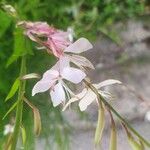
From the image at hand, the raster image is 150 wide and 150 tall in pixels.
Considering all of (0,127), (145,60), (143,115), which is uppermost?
(0,127)

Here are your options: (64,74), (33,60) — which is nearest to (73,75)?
(64,74)

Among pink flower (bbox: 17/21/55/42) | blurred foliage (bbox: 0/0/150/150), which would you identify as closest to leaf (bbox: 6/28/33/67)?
pink flower (bbox: 17/21/55/42)

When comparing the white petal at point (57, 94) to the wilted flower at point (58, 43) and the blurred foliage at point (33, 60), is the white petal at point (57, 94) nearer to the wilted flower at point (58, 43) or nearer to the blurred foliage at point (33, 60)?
the wilted flower at point (58, 43)

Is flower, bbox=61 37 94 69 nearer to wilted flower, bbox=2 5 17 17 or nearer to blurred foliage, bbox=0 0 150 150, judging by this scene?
wilted flower, bbox=2 5 17 17

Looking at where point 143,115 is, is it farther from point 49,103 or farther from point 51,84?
point 51,84

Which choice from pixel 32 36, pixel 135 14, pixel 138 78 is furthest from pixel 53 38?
pixel 135 14

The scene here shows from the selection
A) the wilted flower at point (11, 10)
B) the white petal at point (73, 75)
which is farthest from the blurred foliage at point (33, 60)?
the white petal at point (73, 75)

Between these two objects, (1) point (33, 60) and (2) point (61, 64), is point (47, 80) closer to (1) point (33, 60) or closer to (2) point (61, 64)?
(2) point (61, 64)
